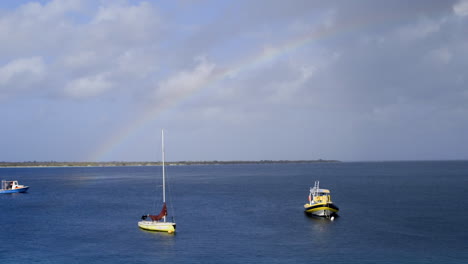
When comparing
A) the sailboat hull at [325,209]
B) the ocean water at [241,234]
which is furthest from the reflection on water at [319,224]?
the sailboat hull at [325,209]

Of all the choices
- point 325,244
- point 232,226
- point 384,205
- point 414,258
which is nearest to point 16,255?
point 232,226

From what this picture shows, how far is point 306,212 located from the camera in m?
74.6

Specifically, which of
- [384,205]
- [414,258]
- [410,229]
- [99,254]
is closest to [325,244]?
[414,258]

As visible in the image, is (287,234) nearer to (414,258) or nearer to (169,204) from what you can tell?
(414,258)

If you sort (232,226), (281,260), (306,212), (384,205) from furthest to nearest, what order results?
(384,205) → (306,212) → (232,226) → (281,260)

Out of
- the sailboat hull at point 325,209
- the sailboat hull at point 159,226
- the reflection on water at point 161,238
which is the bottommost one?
the reflection on water at point 161,238

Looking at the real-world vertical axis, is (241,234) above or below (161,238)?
above

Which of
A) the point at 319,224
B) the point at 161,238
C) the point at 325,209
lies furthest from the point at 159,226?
the point at 325,209

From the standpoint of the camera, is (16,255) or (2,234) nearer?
(16,255)

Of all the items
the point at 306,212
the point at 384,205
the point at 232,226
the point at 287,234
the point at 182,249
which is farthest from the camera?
the point at 384,205

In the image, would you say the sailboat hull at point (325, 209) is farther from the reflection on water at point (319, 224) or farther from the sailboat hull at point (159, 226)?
the sailboat hull at point (159, 226)

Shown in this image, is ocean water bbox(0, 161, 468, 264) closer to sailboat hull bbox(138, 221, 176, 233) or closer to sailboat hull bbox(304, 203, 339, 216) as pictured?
sailboat hull bbox(138, 221, 176, 233)

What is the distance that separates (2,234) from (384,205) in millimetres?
71104

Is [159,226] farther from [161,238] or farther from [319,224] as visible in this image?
[319,224]
